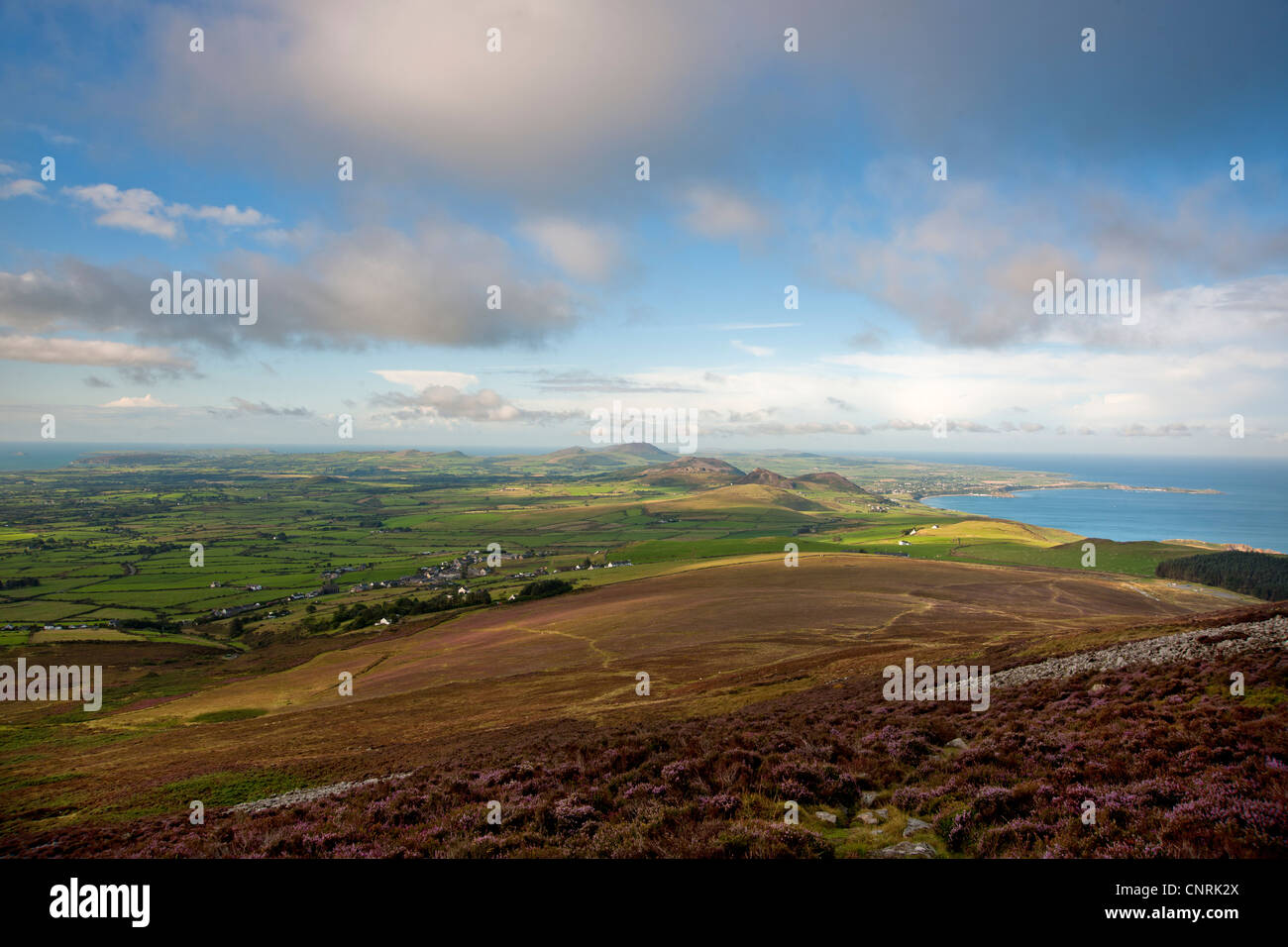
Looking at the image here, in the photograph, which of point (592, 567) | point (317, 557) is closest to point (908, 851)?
point (592, 567)

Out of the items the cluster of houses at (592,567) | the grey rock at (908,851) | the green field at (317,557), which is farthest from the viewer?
the cluster of houses at (592,567)

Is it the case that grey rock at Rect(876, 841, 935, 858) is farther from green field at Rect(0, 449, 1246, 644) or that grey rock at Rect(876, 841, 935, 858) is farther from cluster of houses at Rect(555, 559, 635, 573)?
cluster of houses at Rect(555, 559, 635, 573)

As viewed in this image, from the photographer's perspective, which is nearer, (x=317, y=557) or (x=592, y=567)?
(x=592, y=567)

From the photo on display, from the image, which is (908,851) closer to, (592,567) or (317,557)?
(592,567)

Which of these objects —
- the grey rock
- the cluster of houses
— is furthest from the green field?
the grey rock

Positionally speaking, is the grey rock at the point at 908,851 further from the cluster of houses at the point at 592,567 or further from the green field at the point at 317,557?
the cluster of houses at the point at 592,567

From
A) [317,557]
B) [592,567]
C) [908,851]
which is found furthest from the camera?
[317,557]

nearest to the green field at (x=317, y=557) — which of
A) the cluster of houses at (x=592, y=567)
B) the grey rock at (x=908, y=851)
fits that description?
the cluster of houses at (x=592, y=567)

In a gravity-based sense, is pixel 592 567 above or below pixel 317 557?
Result: below
